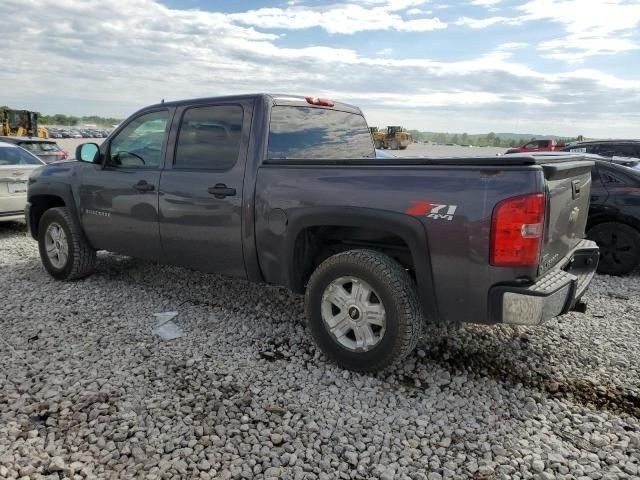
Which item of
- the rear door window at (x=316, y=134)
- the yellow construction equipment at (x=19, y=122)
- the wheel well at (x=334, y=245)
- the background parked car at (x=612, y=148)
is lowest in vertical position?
the wheel well at (x=334, y=245)

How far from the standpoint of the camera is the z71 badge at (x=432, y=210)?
3.03 m

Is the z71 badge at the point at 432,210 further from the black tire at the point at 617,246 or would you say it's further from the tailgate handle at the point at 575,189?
the black tire at the point at 617,246

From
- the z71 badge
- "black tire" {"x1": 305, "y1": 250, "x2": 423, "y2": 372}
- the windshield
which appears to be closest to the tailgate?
the z71 badge

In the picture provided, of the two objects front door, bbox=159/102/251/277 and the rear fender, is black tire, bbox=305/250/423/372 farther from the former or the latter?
front door, bbox=159/102/251/277

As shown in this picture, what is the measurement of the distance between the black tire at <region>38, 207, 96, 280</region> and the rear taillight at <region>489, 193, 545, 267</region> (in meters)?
4.35

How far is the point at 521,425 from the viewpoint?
3.04 m

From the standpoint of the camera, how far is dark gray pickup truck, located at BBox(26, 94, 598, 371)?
9.73ft

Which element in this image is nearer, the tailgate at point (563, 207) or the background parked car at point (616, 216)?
the tailgate at point (563, 207)

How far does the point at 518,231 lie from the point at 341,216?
113 centimetres

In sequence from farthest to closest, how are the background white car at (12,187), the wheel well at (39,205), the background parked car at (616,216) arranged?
the background white car at (12,187)
the background parked car at (616,216)
the wheel well at (39,205)

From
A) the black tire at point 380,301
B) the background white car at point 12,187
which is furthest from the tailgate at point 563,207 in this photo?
the background white car at point 12,187

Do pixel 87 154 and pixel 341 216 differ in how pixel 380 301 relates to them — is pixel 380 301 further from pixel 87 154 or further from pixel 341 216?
pixel 87 154

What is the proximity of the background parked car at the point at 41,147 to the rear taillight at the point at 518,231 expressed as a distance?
43.7 ft

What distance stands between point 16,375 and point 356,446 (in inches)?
93.3
